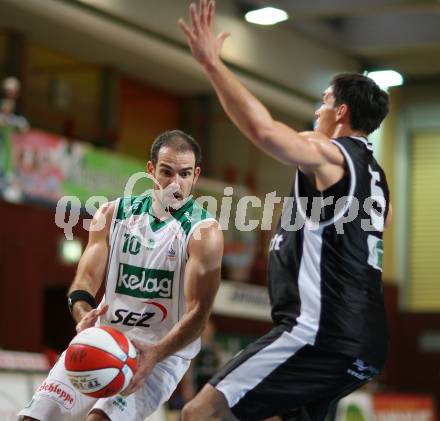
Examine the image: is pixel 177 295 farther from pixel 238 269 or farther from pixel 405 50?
pixel 405 50

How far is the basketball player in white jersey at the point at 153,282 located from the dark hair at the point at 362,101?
0.93 metres

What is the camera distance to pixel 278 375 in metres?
4.75

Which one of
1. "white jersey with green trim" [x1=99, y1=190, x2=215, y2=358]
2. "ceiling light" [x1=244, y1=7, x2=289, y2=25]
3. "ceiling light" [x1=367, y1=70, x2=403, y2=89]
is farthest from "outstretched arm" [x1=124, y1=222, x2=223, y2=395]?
"ceiling light" [x1=367, y1=70, x2=403, y2=89]

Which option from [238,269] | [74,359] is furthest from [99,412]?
[238,269]

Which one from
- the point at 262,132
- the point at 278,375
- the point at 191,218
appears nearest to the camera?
the point at 262,132

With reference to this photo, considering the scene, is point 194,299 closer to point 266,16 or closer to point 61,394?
point 61,394

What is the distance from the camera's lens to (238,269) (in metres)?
17.1

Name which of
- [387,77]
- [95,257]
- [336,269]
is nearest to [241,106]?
[336,269]

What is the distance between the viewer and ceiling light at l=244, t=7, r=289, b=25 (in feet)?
55.1

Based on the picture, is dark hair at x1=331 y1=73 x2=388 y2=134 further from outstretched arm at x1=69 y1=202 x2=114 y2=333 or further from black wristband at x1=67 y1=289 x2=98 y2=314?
black wristband at x1=67 y1=289 x2=98 y2=314

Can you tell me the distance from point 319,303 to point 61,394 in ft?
4.91

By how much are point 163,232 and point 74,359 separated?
3.20ft

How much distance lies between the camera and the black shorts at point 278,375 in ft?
15.6

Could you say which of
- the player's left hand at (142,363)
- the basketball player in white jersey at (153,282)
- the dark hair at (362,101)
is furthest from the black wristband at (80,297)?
the dark hair at (362,101)
